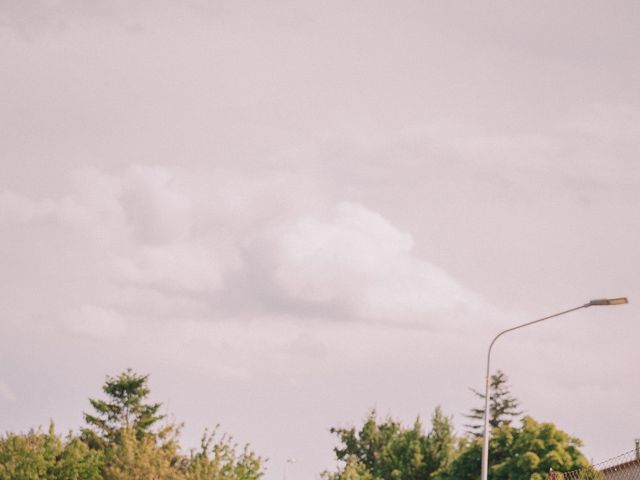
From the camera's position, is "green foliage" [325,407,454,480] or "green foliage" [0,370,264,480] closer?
"green foliage" [0,370,264,480]

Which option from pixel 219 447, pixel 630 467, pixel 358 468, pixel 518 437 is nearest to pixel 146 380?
pixel 358 468

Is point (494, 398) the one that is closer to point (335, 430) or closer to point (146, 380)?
point (335, 430)

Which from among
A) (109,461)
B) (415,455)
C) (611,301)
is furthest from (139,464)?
(415,455)

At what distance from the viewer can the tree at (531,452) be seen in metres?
45.7

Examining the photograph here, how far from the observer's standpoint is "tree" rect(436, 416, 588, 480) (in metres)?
45.7

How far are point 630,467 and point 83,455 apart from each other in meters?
26.0

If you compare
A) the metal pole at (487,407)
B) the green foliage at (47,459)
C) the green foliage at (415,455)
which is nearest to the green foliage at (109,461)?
the green foliage at (47,459)

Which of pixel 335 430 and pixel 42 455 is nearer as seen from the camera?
pixel 42 455

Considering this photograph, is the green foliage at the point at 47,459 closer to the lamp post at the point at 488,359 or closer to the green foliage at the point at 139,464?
the green foliage at the point at 139,464

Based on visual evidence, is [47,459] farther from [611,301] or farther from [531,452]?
[611,301]

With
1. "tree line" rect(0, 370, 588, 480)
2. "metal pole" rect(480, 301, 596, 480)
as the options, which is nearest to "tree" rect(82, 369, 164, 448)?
"tree line" rect(0, 370, 588, 480)

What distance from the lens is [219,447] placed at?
33531mm

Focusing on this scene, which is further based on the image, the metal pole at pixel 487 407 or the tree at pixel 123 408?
the tree at pixel 123 408

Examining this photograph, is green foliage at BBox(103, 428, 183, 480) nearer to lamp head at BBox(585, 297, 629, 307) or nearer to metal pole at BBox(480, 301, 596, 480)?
metal pole at BBox(480, 301, 596, 480)
